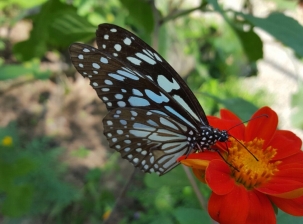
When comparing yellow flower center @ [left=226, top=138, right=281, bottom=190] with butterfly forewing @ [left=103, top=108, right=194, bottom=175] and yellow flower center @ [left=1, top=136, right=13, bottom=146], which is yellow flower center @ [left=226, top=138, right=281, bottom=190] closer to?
butterfly forewing @ [left=103, top=108, right=194, bottom=175]

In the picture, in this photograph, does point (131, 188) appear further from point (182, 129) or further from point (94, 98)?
point (182, 129)

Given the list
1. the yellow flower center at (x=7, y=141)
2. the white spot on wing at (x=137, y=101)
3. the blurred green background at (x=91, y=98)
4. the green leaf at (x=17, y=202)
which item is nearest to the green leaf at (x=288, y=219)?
the blurred green background at (x=91, y=98)

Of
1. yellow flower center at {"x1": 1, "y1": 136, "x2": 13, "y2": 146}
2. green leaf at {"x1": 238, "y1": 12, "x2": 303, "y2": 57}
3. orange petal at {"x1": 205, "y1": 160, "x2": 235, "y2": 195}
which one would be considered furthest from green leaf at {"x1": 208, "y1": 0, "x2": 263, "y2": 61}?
yellow flower center at {"x1": 1, "y1": 136, "x2": 13, "y2": 146}

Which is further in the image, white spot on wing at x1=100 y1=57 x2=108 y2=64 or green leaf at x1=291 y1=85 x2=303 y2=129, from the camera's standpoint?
green leaf at x1=291 y1=85 x2=303 y2=129

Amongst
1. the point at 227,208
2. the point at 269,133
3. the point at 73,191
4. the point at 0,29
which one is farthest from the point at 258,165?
the point at 0,29

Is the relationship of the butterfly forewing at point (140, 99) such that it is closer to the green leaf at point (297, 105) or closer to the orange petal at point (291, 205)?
the orange petal at point (291, 205)

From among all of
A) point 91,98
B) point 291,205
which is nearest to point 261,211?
point 291,205
